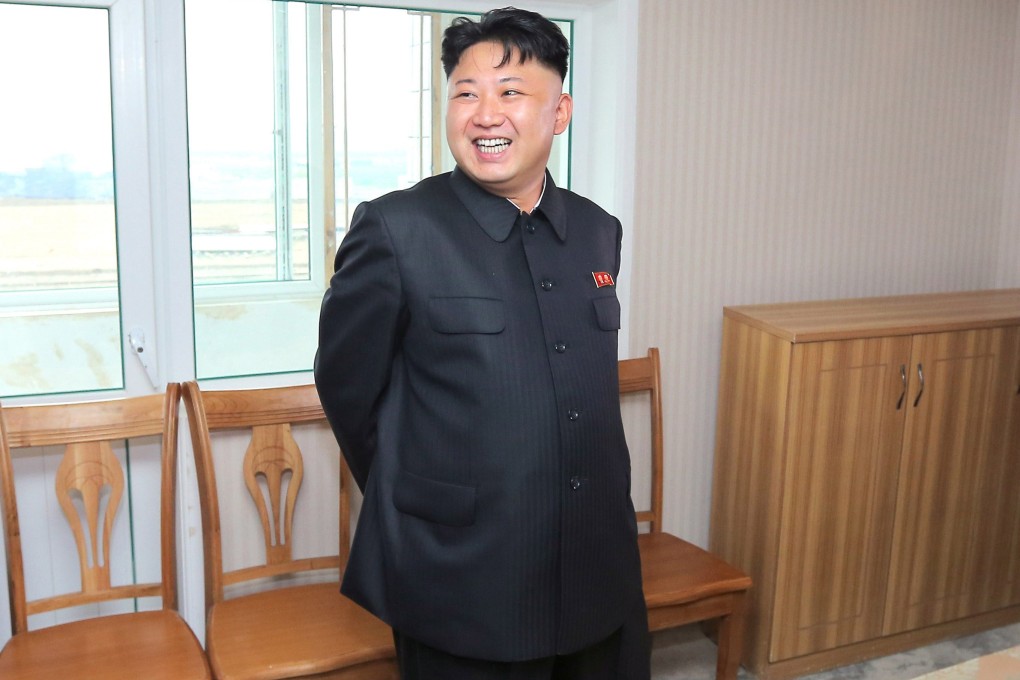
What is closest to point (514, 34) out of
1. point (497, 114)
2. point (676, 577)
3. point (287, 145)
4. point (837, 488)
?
point (497, 114)

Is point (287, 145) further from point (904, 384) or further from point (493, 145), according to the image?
point (904, 384)

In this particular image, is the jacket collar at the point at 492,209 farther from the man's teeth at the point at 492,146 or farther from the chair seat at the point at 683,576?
the chair seat at the point at 683,576

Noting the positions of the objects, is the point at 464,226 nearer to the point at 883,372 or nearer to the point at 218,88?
the point at 218,88

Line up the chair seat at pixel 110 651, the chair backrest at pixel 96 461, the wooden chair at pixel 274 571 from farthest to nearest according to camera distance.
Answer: the chair backrest at pixel 96 461
the wooden chair at pixel 274 571
the chair seat at pixel 110 651

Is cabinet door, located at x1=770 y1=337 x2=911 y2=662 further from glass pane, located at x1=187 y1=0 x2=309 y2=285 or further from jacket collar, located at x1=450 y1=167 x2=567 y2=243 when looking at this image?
glass pane, located at x1=187 y1=0 x2=309 y2=285

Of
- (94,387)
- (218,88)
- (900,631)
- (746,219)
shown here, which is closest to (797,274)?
(746,219)

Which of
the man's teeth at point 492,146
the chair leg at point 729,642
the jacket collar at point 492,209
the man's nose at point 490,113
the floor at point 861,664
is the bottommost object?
the floor at point 861,664

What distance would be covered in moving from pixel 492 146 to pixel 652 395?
125 centimetres

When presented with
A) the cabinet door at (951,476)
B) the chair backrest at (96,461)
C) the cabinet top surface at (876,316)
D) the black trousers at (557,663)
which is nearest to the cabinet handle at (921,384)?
the cabinet door at (951,476)

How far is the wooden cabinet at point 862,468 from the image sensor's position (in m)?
2.73

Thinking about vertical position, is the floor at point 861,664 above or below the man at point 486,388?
below

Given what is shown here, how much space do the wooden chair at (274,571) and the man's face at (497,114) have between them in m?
0.92

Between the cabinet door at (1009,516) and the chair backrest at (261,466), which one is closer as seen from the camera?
the chair backrest at (261,466)

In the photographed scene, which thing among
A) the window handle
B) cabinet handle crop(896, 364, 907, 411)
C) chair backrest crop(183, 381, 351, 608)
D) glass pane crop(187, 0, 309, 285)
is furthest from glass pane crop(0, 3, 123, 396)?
cabinet handle crop(896, 364, 907, 411)
